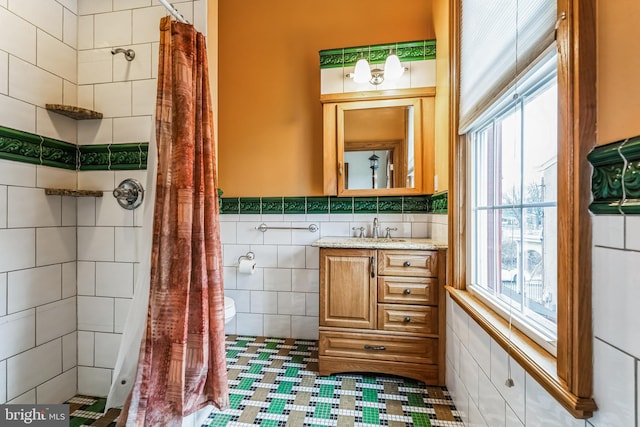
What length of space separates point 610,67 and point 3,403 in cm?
243

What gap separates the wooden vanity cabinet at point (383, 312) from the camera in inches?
70.7

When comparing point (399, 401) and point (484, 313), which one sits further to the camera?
point (399, 401)

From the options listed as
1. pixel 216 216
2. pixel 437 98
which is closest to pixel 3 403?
pixel 216 216

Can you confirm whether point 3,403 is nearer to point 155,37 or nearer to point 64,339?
point 64,339

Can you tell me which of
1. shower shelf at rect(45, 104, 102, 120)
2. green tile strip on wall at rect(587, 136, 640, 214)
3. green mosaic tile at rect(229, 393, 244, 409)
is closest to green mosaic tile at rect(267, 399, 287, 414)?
green mosaic tile at rect(229, 393, 244, 409)

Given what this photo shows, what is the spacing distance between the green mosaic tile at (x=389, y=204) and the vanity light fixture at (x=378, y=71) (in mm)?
874

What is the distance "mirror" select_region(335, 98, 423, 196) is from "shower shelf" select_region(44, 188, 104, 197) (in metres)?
1.55

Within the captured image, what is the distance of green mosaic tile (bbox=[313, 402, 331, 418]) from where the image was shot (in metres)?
1.52

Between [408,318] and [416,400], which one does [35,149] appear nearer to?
[408,318]

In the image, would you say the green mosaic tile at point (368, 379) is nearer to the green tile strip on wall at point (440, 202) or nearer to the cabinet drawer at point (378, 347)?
→ the cabinet drawer at point (378, 347)

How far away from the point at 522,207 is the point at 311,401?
1.43 metres

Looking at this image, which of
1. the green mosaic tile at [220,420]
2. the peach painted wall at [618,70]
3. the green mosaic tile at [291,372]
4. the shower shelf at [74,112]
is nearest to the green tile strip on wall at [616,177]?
the peach painted wall at [618,70]

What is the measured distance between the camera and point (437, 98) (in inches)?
82.8

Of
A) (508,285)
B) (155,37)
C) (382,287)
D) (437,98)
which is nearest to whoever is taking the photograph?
(508,285)
